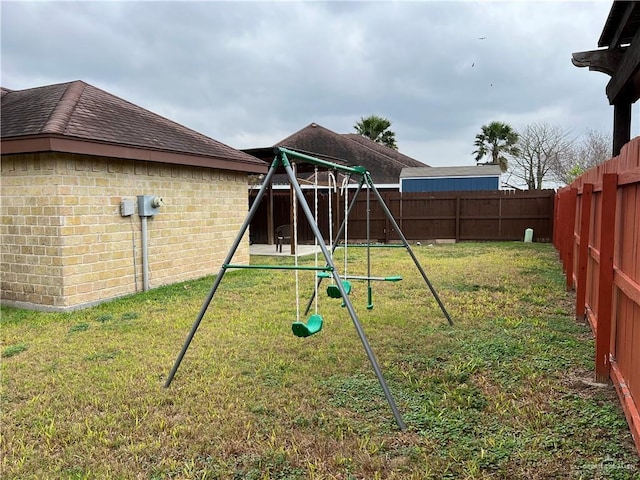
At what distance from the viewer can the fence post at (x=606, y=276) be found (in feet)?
9.18

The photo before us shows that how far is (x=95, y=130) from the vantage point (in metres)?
5.72

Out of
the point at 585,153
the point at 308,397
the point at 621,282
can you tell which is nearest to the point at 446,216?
the point at 621,282

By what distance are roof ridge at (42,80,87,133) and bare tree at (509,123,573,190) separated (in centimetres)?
2312

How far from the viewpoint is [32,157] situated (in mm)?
5426

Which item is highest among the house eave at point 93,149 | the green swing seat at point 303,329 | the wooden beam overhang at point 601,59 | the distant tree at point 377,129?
the distant tree at point 377,129

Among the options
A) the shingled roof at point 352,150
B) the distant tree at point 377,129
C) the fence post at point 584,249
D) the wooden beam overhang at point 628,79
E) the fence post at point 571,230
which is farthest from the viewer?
the distant tree at point 377,129

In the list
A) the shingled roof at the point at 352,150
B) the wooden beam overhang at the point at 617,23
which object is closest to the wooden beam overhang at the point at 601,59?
the wooden beam overhang at the point at 617,23

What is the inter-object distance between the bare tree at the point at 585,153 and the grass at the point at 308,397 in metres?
22.2

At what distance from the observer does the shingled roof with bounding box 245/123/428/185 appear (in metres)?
21.5

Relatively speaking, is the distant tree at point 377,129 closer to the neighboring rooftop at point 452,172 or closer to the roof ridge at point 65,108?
the neighboring rooftop at point 452,172

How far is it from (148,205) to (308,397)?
14.5 feet

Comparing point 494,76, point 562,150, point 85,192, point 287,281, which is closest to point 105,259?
point 85,192

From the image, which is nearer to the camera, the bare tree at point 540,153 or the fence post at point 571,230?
the fence post at point 571,230

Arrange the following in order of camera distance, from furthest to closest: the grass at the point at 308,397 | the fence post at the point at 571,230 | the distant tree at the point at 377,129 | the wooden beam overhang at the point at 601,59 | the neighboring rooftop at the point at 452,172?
the distant tree at the point at 377,129 < the neighboring rooftop at the point at 452,172 < the fence post at the point at 571,230 < the wooden beam overhang at the point at 601,59 < the grass at the point at 308,397
